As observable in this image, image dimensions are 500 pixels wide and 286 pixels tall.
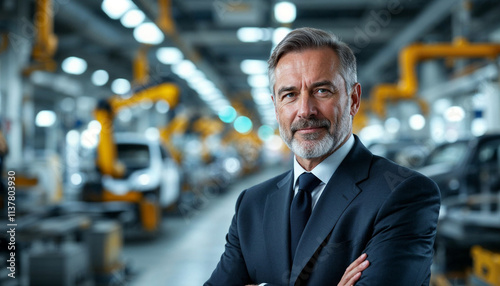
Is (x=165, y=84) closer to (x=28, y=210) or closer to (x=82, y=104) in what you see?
(x=28, y=210)

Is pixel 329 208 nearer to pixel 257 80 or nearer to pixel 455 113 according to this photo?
pixel 455 113

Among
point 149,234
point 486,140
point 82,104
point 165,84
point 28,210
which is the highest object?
point 82,104

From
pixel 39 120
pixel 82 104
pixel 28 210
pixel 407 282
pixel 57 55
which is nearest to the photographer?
pixel 407 282

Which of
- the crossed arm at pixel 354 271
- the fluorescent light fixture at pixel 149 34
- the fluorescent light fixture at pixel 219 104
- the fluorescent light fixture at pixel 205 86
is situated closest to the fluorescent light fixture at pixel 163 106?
the fluorescent light fixture at pixel 149 34

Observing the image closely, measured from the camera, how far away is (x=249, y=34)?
11781 millimetres

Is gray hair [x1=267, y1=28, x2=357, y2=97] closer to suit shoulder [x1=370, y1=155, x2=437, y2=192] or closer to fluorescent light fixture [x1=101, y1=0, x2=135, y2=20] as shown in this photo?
suit shoulder [x1=370, y1=155, x2=437, y2=192]

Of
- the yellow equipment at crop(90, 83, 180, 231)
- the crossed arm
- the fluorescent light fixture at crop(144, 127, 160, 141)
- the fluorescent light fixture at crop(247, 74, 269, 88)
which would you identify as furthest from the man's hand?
the fluorescent light fixture at crop(247, 74, 269, 88)

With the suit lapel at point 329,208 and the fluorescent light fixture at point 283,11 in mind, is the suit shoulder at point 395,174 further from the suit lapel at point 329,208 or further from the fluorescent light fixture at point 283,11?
the fluorescent light fixture at point 283,11

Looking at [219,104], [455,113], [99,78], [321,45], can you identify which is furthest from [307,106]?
[219,104]

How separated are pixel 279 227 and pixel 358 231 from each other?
0.91ft

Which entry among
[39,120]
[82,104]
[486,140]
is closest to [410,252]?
[486,140]

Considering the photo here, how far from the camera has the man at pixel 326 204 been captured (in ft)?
4.63

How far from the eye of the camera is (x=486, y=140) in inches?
232

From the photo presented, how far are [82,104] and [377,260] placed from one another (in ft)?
69.6
